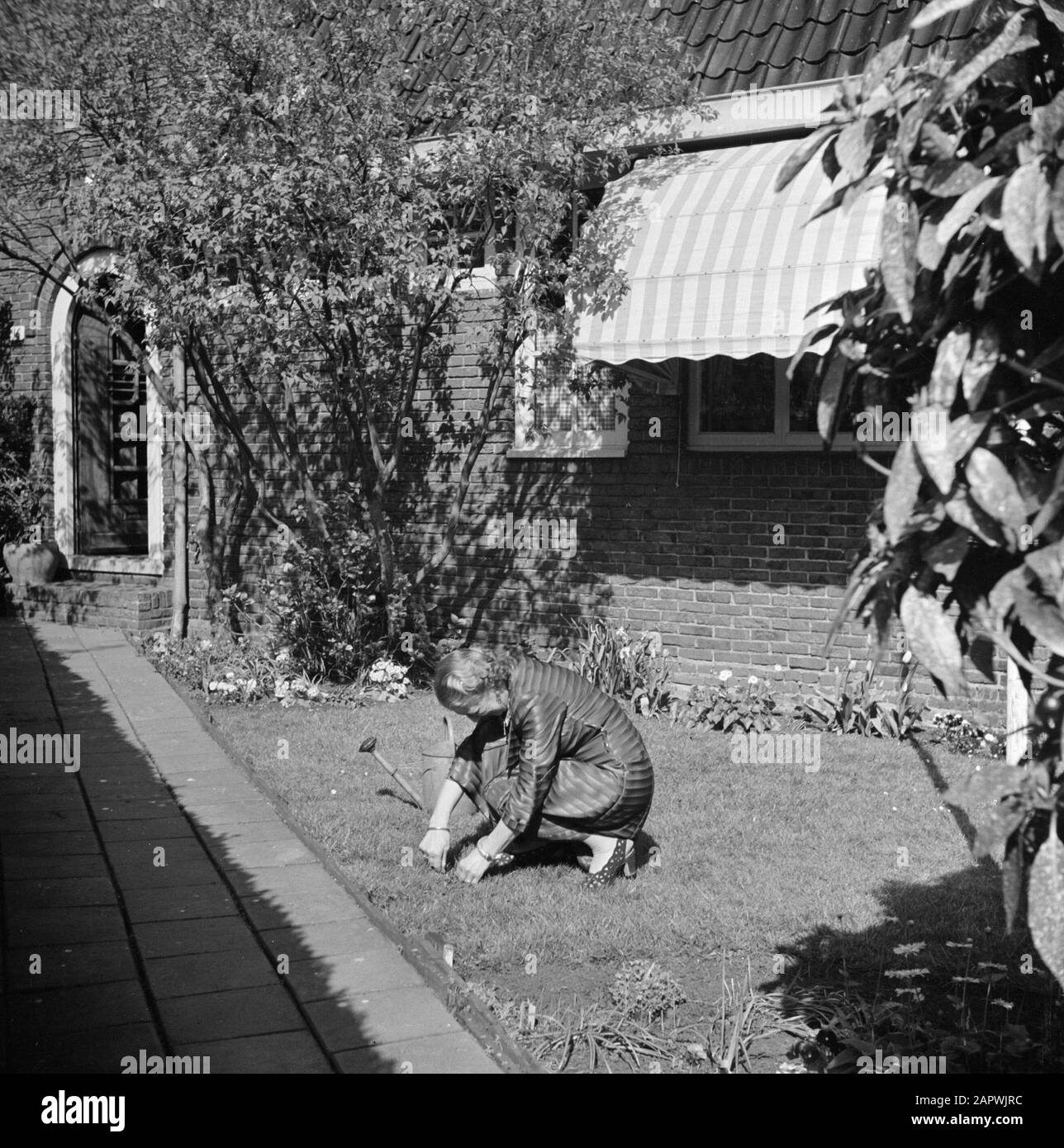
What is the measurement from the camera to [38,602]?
13.1 m

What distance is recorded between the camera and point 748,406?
9477mm

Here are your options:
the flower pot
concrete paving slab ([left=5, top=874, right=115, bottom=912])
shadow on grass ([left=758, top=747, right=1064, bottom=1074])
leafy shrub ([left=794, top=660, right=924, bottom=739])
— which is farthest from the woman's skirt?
the flower pot

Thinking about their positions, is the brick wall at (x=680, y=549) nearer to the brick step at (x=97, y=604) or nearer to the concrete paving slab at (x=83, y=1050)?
the brick step at (x=97, y=604)

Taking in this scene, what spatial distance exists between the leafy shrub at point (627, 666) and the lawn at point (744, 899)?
1.23 meters

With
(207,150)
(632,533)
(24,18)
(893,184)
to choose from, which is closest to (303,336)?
(207,150)

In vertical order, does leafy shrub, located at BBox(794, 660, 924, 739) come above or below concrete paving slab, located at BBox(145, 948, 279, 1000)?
above

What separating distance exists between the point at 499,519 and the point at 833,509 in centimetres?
292

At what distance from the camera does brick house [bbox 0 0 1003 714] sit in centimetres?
820

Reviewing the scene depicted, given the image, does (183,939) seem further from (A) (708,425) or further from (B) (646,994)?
(A) (708,425)

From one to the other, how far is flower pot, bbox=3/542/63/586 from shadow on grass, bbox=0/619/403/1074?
617 cm

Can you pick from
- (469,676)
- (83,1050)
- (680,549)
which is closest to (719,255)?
(680,549)

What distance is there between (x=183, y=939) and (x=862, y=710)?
5.16 metres

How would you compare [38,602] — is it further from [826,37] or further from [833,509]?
[826,37]

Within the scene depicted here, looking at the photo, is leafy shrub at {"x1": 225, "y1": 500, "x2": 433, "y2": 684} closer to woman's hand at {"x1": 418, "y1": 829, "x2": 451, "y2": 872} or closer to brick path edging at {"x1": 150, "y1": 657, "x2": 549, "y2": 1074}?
brick path edging at {"x1": 150, "y1": 657, "x2": 549, "y2": 1074}
